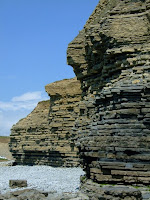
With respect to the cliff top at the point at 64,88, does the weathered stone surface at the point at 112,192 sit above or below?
below

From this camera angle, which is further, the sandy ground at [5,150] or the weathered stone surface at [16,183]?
the sandy ground at [5,150]

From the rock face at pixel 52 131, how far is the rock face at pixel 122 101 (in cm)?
1422

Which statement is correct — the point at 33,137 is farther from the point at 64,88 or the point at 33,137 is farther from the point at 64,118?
the point at 64,88

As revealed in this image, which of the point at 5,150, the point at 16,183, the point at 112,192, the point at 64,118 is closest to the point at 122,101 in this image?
the point at 112,192

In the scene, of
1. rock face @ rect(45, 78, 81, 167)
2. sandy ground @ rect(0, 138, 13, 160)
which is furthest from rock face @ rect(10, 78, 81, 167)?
sandy ground @ rect(0, 138, 13, 160)

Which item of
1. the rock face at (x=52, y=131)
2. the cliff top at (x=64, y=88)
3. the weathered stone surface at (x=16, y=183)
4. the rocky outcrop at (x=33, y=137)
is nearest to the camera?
the weathered stone surface at (x=16, y=183)

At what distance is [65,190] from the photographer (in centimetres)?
1700

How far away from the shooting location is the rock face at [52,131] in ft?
103

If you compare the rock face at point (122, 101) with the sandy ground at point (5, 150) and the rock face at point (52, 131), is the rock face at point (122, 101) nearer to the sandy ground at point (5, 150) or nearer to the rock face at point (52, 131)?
the rock face at point (52, 131)

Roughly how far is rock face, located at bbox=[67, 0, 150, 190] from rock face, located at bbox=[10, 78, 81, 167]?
1422 cm

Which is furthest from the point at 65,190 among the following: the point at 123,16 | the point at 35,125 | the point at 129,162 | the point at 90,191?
the point at 35,125

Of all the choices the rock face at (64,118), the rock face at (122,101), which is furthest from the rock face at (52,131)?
the rock face at (122,101)

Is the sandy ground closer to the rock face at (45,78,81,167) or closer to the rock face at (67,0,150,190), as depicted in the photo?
the rock face at (45,78,81,167)

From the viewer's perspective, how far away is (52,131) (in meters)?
33.4
